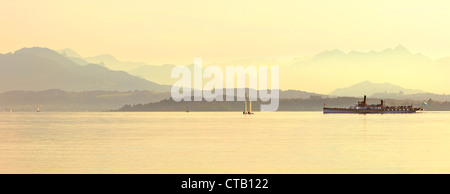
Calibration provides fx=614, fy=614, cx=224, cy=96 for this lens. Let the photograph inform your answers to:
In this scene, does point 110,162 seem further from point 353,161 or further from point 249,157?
point 353,161

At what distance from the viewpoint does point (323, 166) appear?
44438 millimetres

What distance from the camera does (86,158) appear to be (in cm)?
5050

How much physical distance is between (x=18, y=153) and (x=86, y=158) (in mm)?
9634

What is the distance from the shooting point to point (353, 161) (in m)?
47.8
